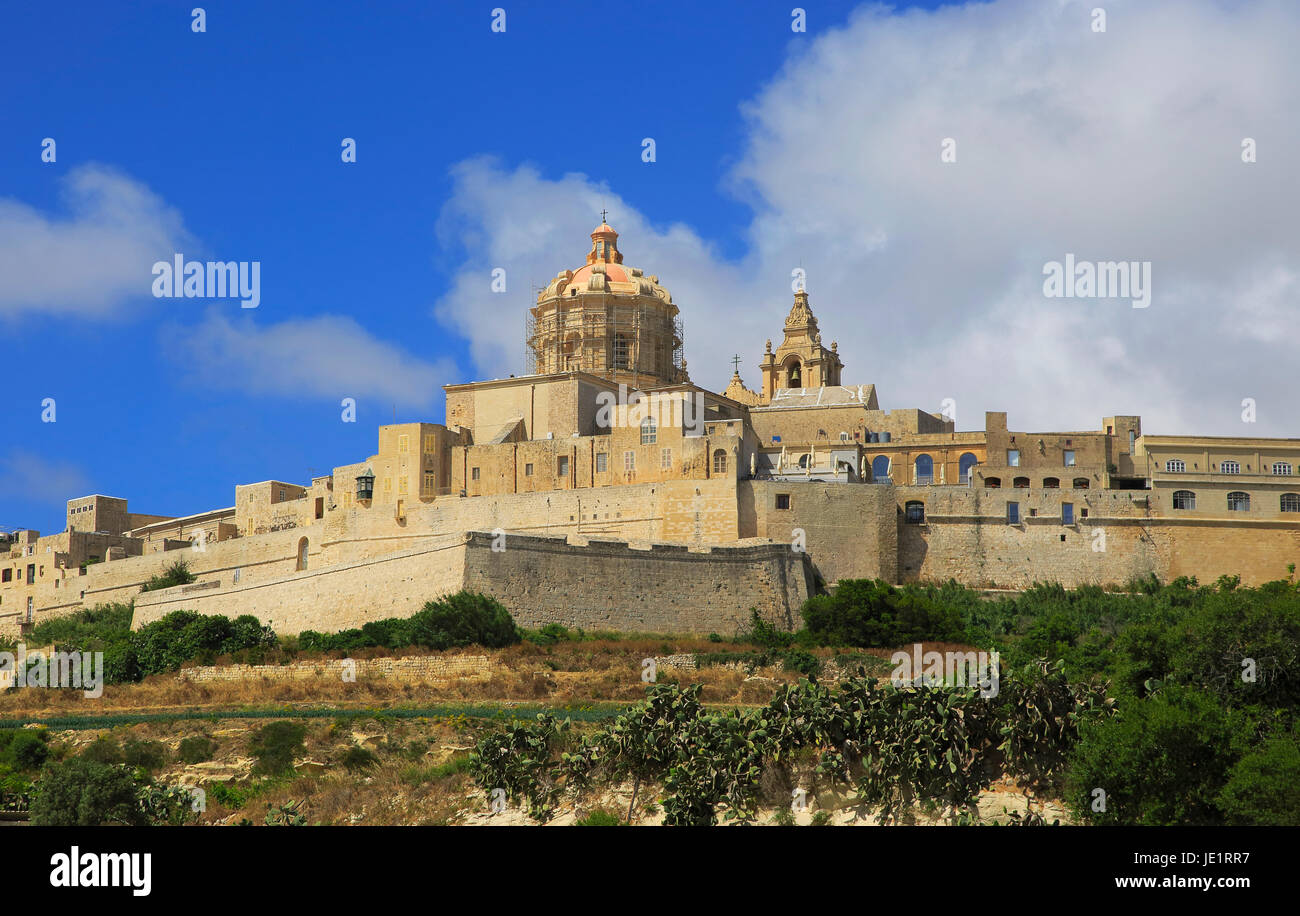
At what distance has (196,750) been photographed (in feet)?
97.3

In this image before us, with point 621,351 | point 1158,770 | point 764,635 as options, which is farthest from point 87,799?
point 621,351

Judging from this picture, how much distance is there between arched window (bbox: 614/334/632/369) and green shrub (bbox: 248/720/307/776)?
93.3ft

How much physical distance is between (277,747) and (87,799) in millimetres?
7500

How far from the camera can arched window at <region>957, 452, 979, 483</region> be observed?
51.7 m

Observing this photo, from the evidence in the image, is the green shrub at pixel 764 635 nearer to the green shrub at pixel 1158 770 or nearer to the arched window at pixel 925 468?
the arched window at pixel 925 468

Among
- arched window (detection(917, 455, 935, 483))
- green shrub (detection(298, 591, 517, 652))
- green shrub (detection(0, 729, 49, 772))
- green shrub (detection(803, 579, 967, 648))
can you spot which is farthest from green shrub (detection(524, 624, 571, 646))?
arched window (detection(917, 455, 935, 483))

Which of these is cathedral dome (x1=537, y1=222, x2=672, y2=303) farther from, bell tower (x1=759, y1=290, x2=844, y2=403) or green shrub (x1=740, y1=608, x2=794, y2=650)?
green shrub (x1=740, y1=608, x2=794, y2=650)

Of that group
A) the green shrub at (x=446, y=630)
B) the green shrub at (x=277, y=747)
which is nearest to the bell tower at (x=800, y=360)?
the green shrub at (x=446, y=630)

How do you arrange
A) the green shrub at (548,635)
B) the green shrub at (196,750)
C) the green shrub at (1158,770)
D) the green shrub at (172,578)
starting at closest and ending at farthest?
the green shrub at (1158,770) → the green shrub at (196,750) → the green shrub at (548,635) → the green shrub at (172,578)

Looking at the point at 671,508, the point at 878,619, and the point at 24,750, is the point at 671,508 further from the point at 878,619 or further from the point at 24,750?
the point at 24,750

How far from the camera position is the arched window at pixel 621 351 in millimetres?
57188

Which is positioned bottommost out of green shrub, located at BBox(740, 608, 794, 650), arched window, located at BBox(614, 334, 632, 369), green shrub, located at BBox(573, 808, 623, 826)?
green shrub, located at BBox(573, 808, 623, 826)

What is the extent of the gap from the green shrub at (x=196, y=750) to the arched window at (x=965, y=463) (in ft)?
94.8

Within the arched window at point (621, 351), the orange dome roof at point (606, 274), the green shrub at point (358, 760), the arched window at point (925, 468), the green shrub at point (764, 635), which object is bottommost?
the green shrub at point (358, 760)
